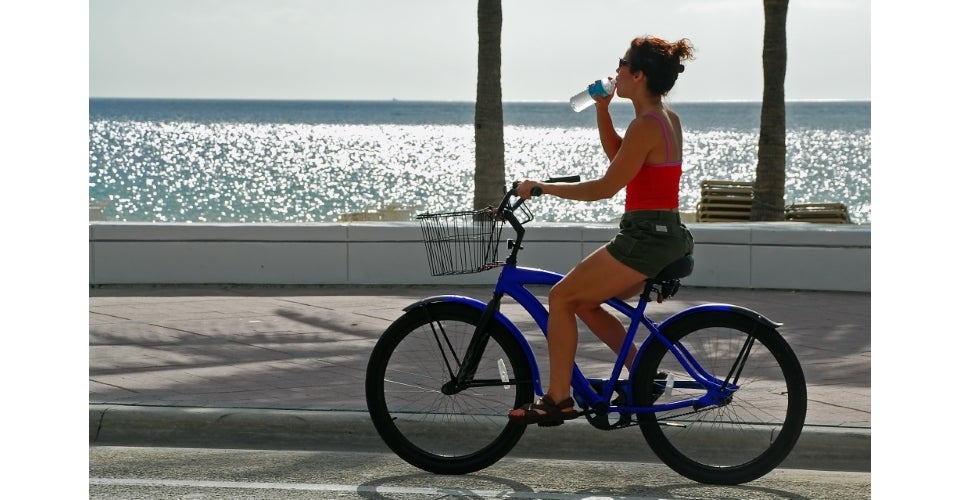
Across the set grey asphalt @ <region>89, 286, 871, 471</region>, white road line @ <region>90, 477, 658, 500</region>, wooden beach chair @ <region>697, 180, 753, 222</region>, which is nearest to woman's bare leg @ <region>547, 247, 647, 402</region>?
white road line @ <region>90, 477, 658, 500</region>

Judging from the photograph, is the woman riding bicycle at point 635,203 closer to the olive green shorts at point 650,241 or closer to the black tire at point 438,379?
the olive green shorts at point 650,241

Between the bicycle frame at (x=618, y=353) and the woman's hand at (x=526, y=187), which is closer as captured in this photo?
the woman's hand at (x=526, y=187)

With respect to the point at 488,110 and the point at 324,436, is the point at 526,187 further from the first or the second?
the point at 488,110

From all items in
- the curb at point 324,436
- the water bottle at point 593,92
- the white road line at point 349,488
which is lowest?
the white road line at point 349,488

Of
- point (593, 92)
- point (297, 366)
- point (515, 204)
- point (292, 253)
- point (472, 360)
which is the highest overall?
point (593, 92)

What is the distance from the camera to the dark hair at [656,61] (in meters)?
5.79

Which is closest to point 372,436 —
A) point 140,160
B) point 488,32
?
point 488,32

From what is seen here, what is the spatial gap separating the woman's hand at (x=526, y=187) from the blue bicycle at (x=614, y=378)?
0.04 metres

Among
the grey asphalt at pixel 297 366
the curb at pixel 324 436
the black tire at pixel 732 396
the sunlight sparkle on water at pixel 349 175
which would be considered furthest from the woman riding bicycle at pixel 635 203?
the sunlight sparkle on water at pixel 349 175

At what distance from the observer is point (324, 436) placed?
6.83 metres

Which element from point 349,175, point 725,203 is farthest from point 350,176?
point 725,203

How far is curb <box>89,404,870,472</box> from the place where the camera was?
6.47 meters

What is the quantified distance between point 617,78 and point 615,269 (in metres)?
0.82

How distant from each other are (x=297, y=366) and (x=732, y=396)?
337 centimetres
